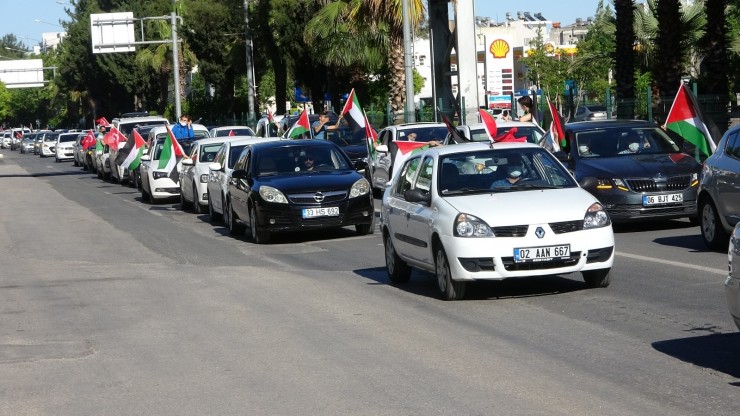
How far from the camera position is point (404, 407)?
7547 mm

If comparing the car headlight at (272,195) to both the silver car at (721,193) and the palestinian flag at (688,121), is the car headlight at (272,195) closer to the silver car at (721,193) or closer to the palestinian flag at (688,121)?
the palestinian flag at (688,121)

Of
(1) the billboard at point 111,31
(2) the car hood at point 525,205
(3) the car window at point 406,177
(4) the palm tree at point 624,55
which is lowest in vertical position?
(2) the car hood at point 525,205

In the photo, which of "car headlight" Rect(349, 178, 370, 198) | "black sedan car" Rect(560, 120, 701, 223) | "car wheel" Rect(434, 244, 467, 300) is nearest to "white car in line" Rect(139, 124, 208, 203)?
"car headlight" Rect(349, 178, 370, 198)

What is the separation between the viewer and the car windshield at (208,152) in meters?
28.1

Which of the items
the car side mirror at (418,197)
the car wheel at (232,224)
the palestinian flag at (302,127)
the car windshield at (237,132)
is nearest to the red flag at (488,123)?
the car wheel at (232,224)

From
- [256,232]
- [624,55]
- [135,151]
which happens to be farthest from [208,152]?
[624,55]

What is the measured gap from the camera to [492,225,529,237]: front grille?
11.7 metres

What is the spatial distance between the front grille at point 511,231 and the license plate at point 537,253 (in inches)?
5.5

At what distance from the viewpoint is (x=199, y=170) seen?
2773cm

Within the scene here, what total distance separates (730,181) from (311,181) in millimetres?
7178

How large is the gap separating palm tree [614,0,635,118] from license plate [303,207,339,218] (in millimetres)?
12666

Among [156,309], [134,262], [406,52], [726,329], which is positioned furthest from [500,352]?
[406,52]

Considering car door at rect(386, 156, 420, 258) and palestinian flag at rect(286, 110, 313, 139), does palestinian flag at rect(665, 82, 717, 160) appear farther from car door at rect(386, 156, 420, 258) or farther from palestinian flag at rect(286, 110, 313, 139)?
palestinian flag at rect(286, 110, 313, 139)

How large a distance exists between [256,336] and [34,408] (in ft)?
9.20
